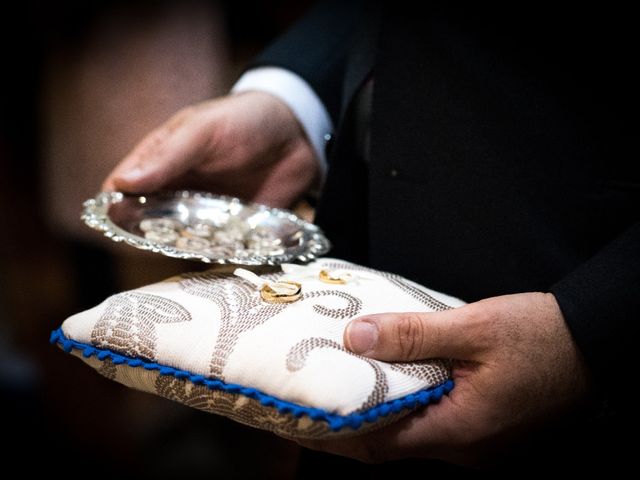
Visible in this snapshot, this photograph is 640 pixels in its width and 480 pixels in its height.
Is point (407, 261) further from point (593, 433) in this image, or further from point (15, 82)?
point (15, 82)

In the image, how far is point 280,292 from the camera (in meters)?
0.44

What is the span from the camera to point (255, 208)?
694 millimetres

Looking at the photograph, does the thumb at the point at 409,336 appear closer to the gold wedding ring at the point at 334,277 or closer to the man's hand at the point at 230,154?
the gold wedding ring at the point at 334,277

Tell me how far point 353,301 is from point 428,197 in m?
0.17

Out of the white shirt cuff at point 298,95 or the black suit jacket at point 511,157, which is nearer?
the black suit jacket at point 511,157

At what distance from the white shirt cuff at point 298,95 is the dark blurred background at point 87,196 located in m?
0.77

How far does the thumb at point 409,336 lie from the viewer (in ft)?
1.29

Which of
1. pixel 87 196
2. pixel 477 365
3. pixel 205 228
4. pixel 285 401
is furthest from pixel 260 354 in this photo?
pixel 87 196

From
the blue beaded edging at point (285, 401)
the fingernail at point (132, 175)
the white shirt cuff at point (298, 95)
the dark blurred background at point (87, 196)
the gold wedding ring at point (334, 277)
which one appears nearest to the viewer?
the blue beaded edging at point (285, 401)

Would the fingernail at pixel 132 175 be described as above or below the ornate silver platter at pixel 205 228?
above

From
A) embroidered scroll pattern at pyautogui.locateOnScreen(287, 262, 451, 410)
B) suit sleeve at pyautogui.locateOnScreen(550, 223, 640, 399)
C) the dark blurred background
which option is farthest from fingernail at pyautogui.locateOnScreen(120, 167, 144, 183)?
the dark blurred background

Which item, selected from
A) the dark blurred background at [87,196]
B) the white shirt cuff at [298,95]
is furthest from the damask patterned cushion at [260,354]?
the dark blurred background at [87,196]

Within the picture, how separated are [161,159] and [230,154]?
0.11 m

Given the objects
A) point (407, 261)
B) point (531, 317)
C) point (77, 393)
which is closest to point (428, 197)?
point (407, 261)
